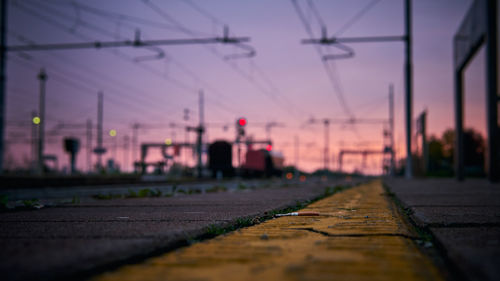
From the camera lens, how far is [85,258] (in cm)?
210

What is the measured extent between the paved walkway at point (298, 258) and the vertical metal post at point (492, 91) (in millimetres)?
13322

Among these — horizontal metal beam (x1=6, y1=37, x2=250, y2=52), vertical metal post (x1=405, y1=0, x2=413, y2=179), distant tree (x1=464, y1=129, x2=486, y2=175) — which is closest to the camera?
horizontal metal beam (x1=6, y1=37, x2=250, y2=52)

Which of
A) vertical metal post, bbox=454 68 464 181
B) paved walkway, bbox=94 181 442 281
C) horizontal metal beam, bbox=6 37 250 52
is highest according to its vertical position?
horizontal metal beam, bbox=6 37 250 52

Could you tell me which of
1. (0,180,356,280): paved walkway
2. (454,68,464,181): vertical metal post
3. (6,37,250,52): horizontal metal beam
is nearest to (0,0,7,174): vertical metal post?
(6,37,250,52): horizontal metal beam

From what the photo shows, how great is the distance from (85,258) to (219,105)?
53.6 m

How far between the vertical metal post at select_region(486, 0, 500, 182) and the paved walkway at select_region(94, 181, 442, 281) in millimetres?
13322

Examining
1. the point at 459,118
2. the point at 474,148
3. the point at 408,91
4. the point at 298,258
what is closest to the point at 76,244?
the point at 298,258

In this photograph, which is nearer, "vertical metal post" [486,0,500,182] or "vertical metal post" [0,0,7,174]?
"vertical metal post" [486,0,500,182]

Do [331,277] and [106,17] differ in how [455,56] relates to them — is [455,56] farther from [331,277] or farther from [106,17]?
[331,277]

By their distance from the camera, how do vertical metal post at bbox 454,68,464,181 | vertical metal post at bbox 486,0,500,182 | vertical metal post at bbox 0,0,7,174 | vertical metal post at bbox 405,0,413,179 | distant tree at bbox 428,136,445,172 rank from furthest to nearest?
distant tree at bbox 428,136,445,172, vertical metal post at bbox 405,0,413,179, vertical metal post at bbox 454,68,464,181, vertical metal post at bbox 0,0,7,174, vertical metal post at bbox 486,0,500,182

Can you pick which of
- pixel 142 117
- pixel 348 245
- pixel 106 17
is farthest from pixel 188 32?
pixel 142 117

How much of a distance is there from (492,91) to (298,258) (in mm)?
14639

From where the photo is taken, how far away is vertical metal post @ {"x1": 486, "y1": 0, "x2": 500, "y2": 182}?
14320 millimetres

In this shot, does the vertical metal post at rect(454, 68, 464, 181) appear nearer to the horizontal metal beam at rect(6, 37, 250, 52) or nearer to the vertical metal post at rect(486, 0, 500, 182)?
the vertical metal post at rect(486, 0, 500, 182)
